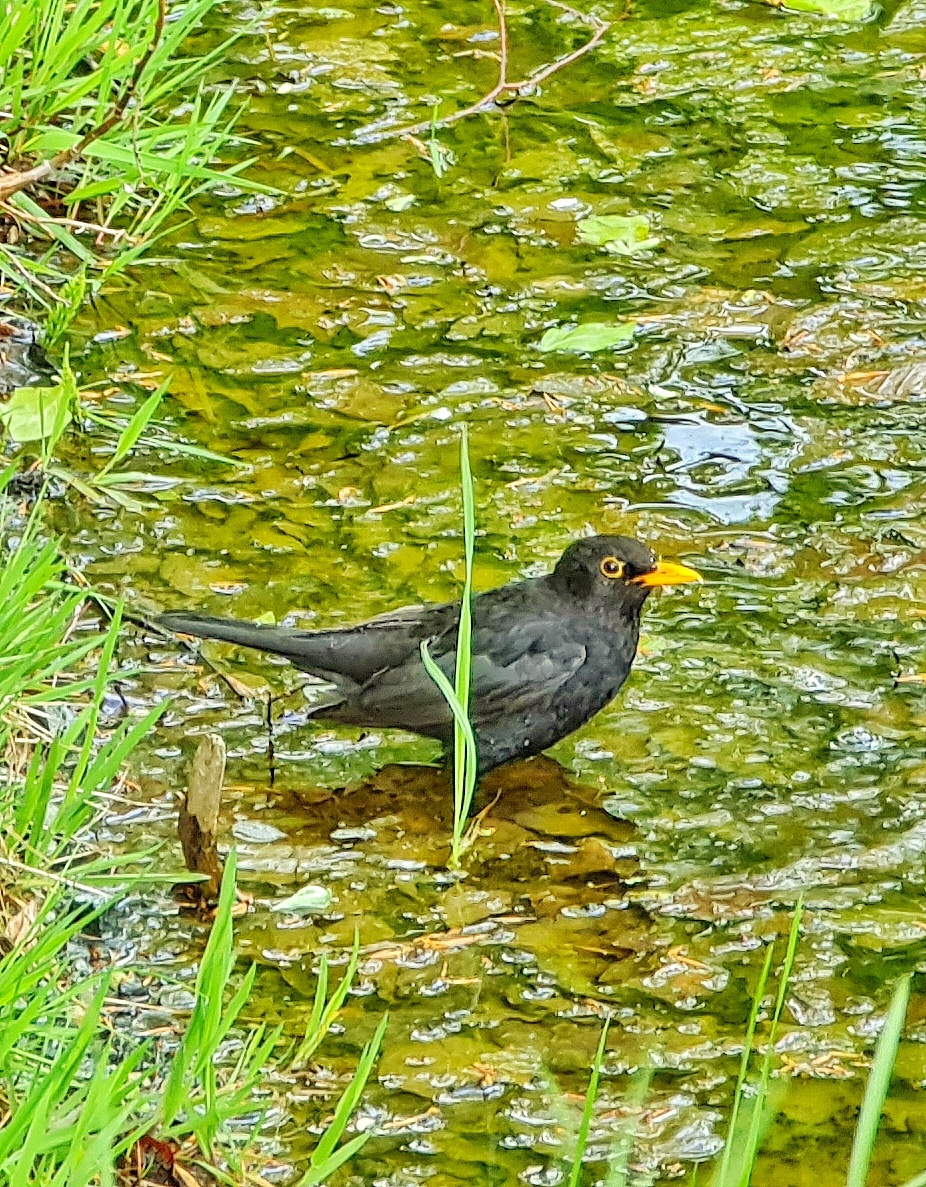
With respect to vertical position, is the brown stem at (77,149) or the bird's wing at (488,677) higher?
the brown stem at (77,149)

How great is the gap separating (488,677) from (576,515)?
33.8 inches

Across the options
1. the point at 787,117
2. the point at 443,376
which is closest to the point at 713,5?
the point at 787,117

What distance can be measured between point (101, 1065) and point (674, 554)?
2.98 metres

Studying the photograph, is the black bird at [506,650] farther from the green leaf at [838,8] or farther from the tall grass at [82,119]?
the green leaf at [838,8]

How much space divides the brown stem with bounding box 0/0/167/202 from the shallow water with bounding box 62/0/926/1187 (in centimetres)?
102

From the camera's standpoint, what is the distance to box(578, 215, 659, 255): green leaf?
22.4 feet

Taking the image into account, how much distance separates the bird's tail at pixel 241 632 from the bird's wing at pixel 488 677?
197 mm

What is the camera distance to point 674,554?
5.50 meters

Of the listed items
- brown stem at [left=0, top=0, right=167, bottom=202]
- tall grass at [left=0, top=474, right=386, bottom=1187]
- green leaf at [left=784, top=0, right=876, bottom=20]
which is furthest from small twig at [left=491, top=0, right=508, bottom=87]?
tall grass at [left=0, top=474, right=386, bottom=1187]

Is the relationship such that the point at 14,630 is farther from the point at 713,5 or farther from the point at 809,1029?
the point at 713,5

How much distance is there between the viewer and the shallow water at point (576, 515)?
4.00 m

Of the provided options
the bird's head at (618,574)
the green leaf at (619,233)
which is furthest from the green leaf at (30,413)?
the green leaf at (619,233)

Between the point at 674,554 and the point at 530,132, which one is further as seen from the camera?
the point at 530,132

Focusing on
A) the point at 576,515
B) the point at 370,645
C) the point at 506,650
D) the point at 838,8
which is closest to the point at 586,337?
the point at 576,515
